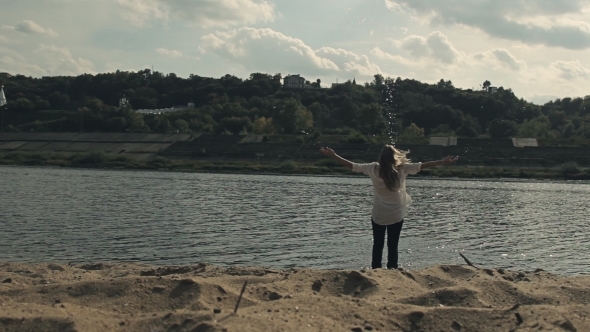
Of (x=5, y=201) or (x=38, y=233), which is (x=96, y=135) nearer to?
(x=5, y=201)

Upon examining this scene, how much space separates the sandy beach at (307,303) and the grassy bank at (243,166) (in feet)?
263

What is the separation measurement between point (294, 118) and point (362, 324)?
474ft

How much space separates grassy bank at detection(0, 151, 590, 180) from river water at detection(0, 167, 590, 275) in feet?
154

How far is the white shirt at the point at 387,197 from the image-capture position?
11211 millimetres

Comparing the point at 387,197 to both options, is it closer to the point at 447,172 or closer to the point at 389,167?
the point at 389,167

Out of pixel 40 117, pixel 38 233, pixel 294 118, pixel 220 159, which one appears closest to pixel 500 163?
pixel 220 159

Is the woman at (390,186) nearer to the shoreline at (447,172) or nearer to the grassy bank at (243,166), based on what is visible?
the shoreline at (447,172)

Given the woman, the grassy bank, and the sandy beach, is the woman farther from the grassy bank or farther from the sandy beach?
the grassy bank

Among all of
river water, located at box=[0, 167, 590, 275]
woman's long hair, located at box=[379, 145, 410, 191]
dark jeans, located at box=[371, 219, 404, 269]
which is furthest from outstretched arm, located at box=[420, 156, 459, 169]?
river water, located at box=[0, 167, 590, 275]

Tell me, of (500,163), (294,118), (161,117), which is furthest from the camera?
(161,117)

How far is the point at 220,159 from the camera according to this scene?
345 ft

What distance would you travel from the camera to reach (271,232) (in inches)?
965

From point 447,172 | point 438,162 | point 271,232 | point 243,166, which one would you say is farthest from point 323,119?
point 438,162

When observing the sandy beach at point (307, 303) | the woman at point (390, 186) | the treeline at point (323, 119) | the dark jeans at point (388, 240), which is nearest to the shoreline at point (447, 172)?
the treeline at point (323, 119)
